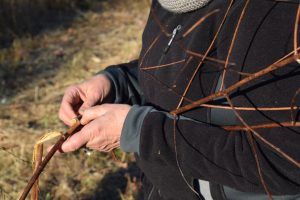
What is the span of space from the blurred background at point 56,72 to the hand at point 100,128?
0.63m

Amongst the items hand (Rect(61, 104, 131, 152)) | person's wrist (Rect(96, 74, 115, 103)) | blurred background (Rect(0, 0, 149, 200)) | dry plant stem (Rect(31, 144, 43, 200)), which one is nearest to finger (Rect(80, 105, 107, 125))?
hand (Rect(61, 104, 131, 152))

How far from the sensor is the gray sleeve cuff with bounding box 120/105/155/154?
1.30 m

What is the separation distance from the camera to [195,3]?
1.31 m

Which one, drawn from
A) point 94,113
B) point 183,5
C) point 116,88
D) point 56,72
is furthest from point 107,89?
point 56,72

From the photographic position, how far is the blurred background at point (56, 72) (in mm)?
2885

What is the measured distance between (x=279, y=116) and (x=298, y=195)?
0.25 meters

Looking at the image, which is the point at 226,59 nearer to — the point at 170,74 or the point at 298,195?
the point at 170,74

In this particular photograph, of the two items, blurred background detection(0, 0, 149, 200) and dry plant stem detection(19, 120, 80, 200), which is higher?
dry plant stem detection(19, 120, 80, 200)

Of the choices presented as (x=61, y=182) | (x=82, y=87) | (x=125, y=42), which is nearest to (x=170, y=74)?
(x=82, y=87)

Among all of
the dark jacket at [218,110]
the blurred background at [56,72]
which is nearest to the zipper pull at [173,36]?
the dark jacket at [218,110]

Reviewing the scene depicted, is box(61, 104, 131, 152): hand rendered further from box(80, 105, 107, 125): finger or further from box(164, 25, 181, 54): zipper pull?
box(164, 25, 181, 54): zipper pull

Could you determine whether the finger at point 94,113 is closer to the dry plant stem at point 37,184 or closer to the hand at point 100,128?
the hand at point 100,128

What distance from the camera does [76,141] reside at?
4.37 ft

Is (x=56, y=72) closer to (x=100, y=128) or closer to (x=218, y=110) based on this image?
(x=100, y=128)
